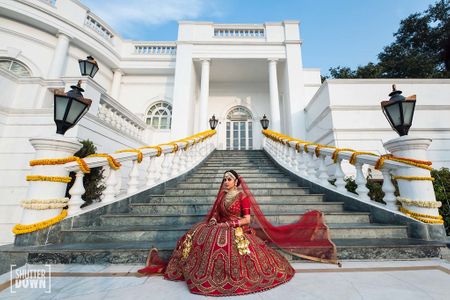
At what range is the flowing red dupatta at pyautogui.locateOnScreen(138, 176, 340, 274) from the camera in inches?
88.5

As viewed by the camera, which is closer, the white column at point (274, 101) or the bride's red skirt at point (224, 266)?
the bride's red skirt at point (224, 266)

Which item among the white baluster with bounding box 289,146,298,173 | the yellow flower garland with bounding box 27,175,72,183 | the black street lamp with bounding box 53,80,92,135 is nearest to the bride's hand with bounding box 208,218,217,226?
the yellow flower garland with bounding box 27,175,72,183

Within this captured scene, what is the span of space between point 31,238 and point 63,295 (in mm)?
1390

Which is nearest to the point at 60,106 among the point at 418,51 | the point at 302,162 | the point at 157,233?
the point at 157,233

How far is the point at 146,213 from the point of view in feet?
11.8

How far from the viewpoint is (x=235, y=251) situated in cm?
181

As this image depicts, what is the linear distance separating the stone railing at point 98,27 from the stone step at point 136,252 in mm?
12773

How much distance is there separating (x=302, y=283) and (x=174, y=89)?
10.4 m

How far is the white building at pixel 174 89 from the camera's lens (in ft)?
15.8

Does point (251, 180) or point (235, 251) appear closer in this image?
point (235, 251)

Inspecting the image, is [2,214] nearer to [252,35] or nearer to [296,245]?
[296,245]

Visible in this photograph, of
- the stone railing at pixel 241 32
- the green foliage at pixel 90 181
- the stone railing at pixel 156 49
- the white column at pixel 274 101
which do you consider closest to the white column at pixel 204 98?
the stone railing at pixel 241 32

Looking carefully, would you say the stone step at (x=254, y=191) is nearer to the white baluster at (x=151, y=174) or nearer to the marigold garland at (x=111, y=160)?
the white baluster at (x=151, y=174)

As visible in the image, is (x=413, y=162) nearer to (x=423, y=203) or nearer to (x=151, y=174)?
(x=423, y=203)
